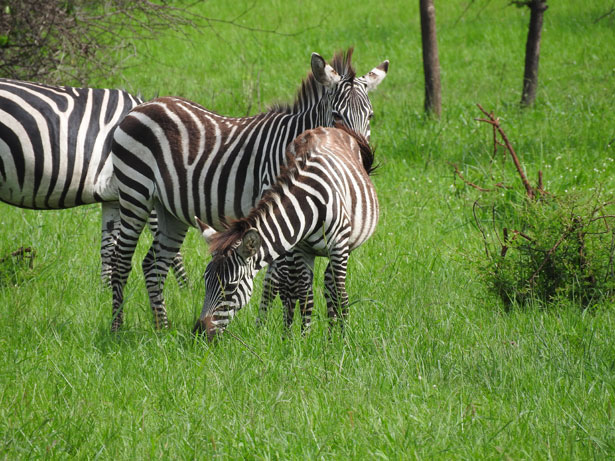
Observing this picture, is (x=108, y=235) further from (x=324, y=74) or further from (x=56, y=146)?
(x=324, y=74)

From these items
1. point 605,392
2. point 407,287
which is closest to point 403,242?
point 407,287

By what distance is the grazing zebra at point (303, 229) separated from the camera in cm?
437

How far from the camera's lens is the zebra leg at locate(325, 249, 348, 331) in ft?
16.0

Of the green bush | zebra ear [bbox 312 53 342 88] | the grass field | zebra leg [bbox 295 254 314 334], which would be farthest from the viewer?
zebra ear [bbox 312 53 342 88]

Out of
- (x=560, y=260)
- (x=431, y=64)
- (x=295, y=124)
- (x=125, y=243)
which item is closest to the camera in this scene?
(x=560, y=260)

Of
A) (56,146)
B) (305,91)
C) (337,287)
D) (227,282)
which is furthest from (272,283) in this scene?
(56,146)

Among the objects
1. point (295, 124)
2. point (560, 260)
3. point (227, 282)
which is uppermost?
point (295, 124)

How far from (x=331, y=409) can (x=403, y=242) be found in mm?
3450

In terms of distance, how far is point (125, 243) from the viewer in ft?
19.2

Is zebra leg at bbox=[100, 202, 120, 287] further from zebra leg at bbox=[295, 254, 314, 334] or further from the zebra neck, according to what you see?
zebra leg at bbox=[295, 254, 314, 334]

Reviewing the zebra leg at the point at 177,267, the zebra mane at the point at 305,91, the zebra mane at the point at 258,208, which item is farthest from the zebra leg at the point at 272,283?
the zebra mane at the point at 305,91

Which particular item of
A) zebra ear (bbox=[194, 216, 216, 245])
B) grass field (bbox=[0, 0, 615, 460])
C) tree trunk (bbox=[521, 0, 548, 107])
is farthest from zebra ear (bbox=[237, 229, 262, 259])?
tree trunk (bbox=[521, 0, 548, 107])

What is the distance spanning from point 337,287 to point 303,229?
0.51 meters

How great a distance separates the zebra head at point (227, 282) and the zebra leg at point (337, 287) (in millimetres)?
661
